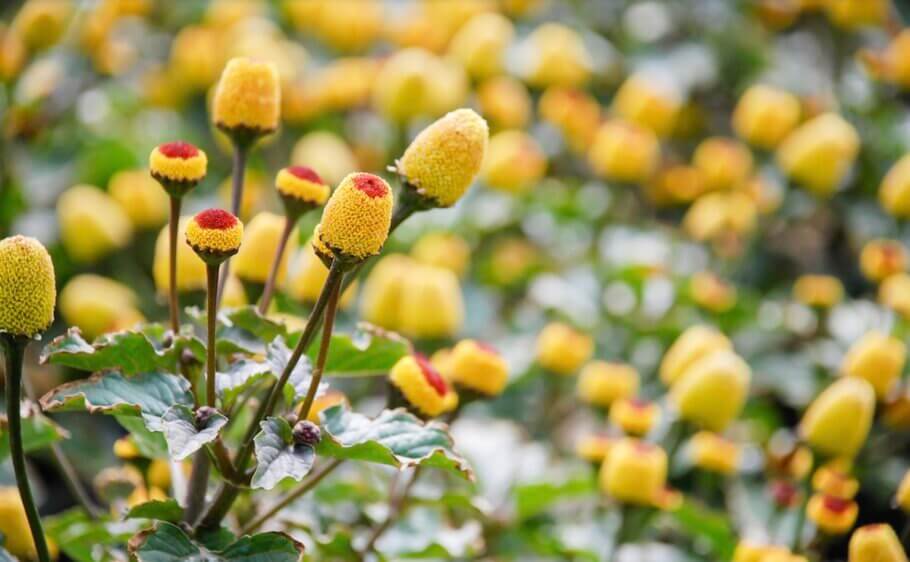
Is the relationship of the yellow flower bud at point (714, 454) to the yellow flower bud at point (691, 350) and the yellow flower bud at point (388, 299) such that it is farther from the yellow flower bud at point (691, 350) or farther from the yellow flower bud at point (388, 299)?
the yellow flower bud at point (388, 299)

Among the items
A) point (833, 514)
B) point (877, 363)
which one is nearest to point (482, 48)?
point (877, 363)

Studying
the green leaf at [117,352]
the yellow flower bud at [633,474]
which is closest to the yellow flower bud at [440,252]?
the yellow flower bud at [633,474]

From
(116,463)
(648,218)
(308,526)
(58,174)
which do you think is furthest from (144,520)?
(648,218)

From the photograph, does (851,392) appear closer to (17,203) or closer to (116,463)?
(116,463)

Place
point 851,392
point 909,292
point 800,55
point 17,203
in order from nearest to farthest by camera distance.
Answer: point 851,392 → point 909,292 → point 17,203 → point 800,55

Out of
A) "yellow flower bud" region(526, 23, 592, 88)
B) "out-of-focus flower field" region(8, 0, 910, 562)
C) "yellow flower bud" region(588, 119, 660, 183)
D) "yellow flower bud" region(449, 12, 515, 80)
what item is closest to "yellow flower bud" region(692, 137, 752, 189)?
"out-of-focus flower field" region(8, 0, 910, 562)

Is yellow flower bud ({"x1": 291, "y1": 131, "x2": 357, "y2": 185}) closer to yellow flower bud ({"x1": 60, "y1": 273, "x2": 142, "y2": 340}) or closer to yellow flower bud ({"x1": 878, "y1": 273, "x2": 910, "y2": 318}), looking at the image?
yellow flower bud ({"x1": 60, "y1": 273, "x2": 142, "y2": 340})
